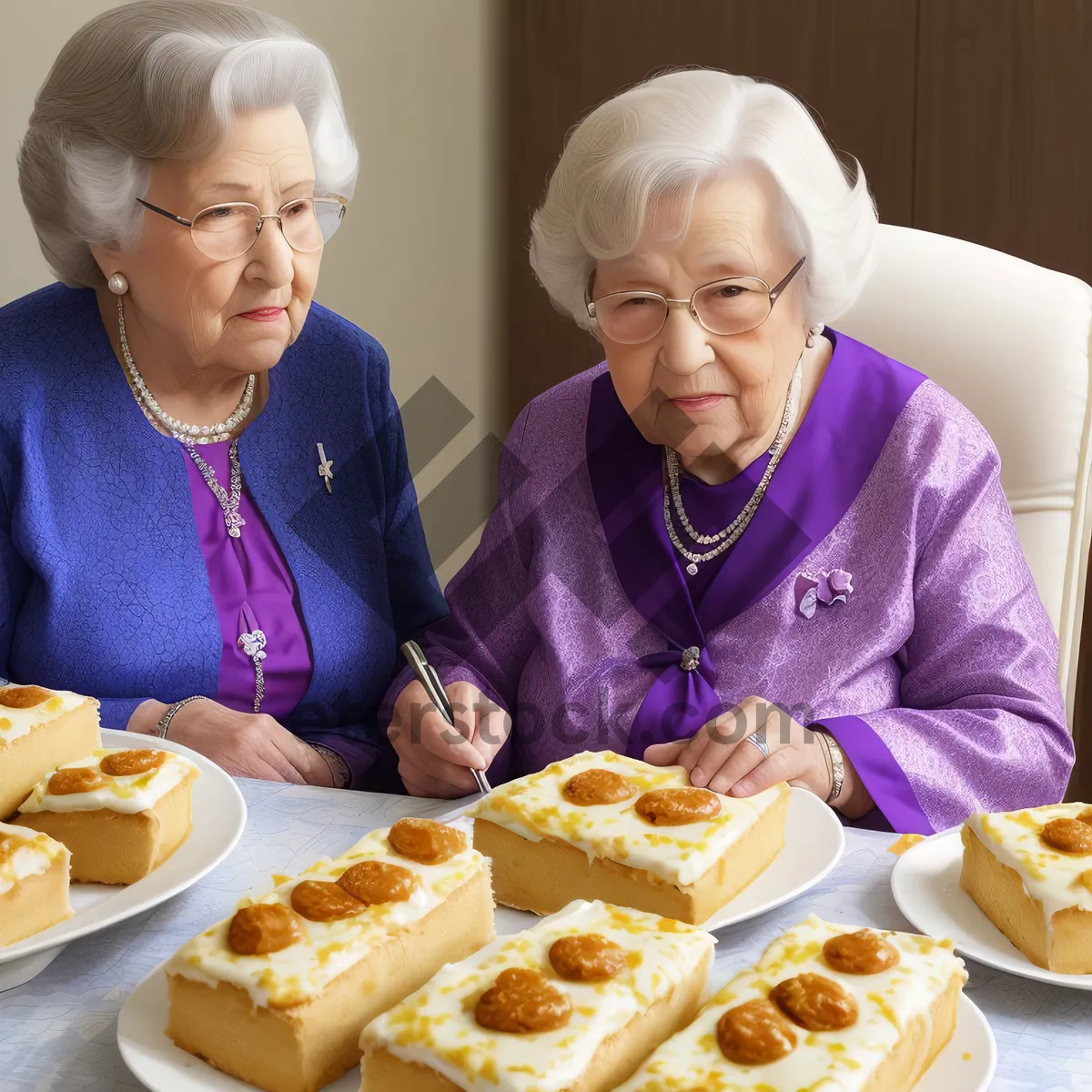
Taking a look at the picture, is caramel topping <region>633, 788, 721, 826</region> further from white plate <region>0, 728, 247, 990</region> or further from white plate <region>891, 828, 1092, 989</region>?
white plate <region>0, 728, 247, 990</region>

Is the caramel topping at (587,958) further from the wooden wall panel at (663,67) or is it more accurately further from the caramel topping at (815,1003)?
the wooden wall panel at (663,67)

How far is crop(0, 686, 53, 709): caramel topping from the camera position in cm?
117

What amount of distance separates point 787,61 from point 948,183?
46 centimetres

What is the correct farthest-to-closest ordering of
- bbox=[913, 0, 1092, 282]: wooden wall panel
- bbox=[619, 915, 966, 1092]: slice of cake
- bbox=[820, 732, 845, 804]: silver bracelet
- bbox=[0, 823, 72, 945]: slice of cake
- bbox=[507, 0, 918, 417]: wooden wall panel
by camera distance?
bbox=[507, 0, 918, 417]: wooden wall panel < bbox=[913, 0, 1092, 282]: wooden wall panel < bbox=[820, 732, 845, 804]: silver bracelet < bbox=[0, 823, 72, 945]: slice of cake < bbox=[619, 915, 966, 1092]: slice of cake

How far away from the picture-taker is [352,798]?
49.9 inches

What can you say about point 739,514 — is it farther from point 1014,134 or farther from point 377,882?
point 1014,134

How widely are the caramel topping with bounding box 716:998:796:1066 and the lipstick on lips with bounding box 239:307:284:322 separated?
3.67 ft

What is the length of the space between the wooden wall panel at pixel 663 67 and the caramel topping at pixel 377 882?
2318 millimetres

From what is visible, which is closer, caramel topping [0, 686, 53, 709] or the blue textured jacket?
caramel topping [0, 686, 53, 709]

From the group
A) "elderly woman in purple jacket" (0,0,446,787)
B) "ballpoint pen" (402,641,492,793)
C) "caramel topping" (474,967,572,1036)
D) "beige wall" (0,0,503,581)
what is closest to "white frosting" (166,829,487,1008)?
"caramel topping" (474,967,572,1036)

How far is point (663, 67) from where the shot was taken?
305 cm

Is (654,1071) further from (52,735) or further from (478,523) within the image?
(478,523)

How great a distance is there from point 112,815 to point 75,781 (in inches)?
2.1

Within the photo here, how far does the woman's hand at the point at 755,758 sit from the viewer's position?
1144mm
